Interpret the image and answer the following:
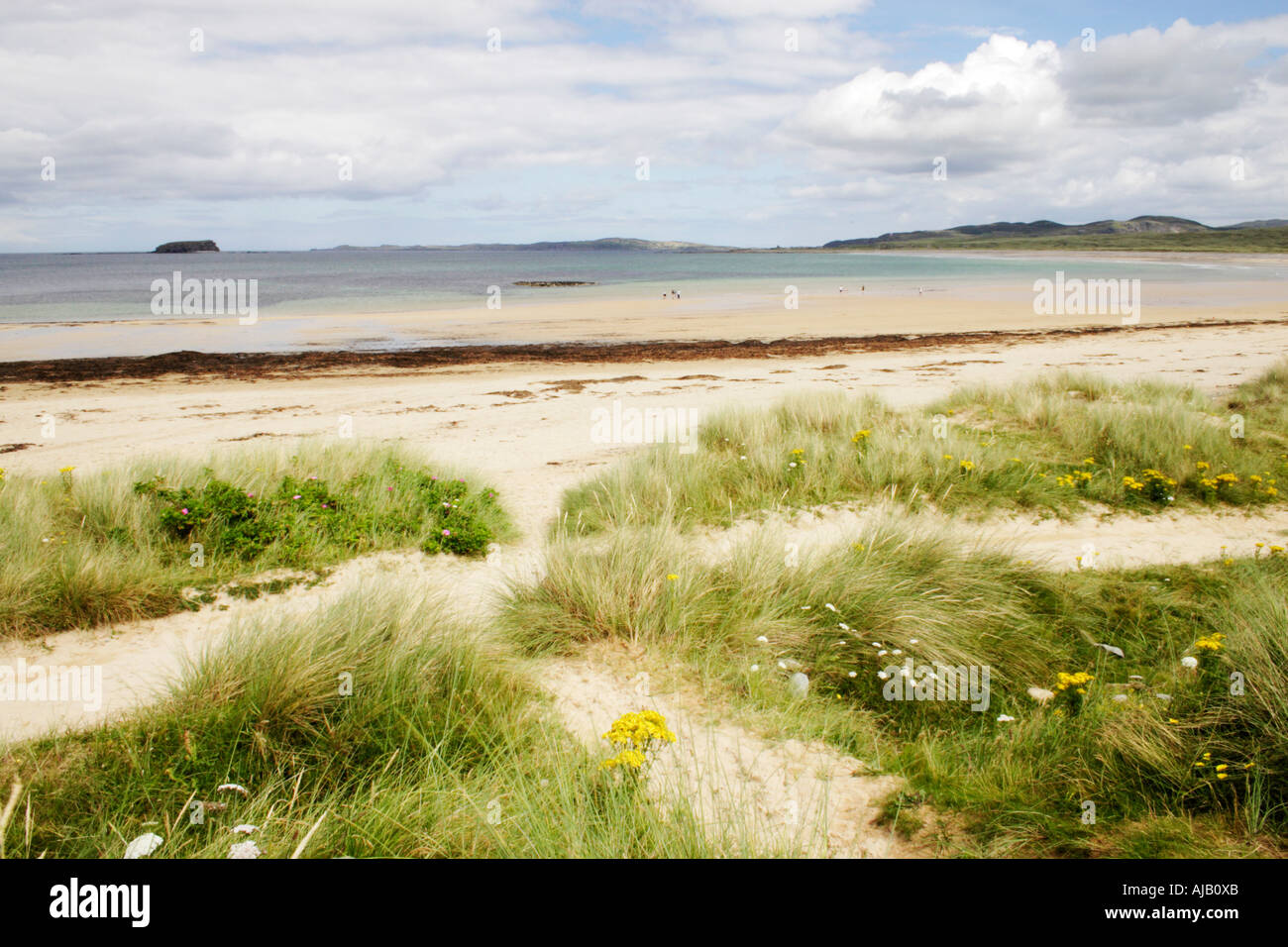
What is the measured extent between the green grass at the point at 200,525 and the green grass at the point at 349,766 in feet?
6.38

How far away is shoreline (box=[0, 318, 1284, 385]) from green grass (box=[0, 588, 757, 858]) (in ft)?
54.1

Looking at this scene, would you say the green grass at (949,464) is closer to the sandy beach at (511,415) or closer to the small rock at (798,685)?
the sandy beach at (511,415)

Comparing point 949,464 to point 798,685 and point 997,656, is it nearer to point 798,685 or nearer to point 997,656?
point 997,656

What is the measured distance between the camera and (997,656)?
4.98m

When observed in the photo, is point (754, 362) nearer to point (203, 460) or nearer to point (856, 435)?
point (856, 435)

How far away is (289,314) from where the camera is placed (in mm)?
36688

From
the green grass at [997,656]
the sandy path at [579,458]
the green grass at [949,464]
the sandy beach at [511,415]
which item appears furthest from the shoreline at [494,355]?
the green grass at [997,656]

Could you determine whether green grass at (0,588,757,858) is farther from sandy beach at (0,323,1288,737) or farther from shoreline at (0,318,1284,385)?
shoreline at (0,318,1284,385)

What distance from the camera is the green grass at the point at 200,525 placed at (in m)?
5.41

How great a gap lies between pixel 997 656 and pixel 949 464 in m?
3.84

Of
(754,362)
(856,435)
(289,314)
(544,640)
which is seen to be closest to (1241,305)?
(754,362)

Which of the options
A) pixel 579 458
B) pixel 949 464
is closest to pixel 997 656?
pixel 949 464

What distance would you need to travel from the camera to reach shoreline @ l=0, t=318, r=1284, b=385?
19172mm
